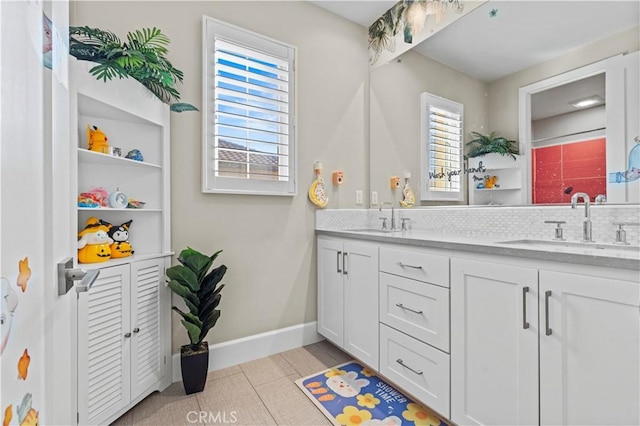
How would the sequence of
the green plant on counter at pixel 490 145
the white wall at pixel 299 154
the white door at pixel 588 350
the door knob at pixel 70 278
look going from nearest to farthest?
the door knob at pixel 70 278 < the white door at pixel 588 350 < the green plant on counter at pixel 490 145 < the white wall at pixel 299 154

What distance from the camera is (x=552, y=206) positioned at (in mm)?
1604

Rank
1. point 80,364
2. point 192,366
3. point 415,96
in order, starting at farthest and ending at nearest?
point 415,96 < point 192,366 < point 80,364

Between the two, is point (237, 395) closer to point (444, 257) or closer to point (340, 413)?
point (340, 413)

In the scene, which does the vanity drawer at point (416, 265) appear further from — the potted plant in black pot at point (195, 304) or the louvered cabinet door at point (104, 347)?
the louvered cabinet door at point (104, 347)

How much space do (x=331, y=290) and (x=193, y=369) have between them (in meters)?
1.04

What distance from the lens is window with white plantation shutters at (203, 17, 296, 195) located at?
2.06 m

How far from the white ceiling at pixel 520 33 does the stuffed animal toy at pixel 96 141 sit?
2.29 metres

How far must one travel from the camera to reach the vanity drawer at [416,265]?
4.76 ft

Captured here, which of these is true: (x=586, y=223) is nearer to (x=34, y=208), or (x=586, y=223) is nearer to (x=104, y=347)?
(x=34, y=208)

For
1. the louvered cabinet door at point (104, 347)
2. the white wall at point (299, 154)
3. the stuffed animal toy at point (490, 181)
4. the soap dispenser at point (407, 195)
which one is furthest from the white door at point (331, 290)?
the louvered cabinet door at point (104, 347)

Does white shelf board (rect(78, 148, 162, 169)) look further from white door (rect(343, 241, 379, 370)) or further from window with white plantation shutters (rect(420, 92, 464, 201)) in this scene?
window with white plantation shutters (rect(420, 92, 464, 201))

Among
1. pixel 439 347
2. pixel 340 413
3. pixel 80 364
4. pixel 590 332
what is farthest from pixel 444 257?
pixel 80 364

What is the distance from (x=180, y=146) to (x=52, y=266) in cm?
147

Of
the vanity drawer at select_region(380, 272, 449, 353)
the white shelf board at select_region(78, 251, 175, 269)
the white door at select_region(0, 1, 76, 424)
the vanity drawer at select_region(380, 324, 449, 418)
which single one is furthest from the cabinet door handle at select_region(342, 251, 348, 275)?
the white door at select_region(0, 1, 76, 424)
